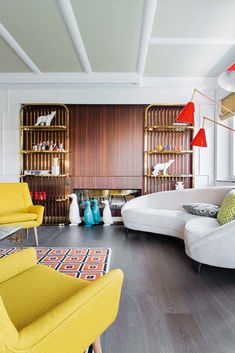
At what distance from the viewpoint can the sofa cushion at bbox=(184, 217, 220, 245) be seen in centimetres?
250

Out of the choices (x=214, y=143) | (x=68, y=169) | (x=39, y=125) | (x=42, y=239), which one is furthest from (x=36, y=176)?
(x=214, y=143)

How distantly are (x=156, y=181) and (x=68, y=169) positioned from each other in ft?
5.77

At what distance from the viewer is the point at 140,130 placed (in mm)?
4879

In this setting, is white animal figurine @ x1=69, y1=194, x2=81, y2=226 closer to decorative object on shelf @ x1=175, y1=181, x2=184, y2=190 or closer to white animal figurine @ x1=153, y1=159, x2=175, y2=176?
white animal figurine @ x1=153, y1=159, x2=175, y2=176

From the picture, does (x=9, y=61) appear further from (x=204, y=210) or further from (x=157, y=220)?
(x=204, y=210)

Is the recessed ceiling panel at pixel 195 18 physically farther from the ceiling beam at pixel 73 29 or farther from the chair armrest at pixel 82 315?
the chair armrest at pixel 82 315

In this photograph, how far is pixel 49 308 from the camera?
115 cm

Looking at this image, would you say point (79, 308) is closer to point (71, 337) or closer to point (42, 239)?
point (71, 337)

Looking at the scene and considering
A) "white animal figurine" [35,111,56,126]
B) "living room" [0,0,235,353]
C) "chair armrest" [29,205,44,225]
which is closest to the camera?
"living room" [0,0,235,353]

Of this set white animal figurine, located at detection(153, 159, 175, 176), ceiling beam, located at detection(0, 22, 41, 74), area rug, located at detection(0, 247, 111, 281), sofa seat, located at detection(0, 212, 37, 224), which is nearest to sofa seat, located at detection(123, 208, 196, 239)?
area rug, located at detection(0, 247, 111, 281)

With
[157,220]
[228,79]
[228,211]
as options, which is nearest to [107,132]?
[157,220]

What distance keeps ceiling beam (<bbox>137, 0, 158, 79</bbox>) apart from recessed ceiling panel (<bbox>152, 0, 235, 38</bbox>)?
9cm

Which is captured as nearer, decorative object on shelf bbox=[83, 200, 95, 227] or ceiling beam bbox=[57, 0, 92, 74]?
ceiling beam bbox=[57, 0, 92, 74]

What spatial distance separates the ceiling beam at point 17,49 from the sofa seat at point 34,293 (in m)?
2.92
